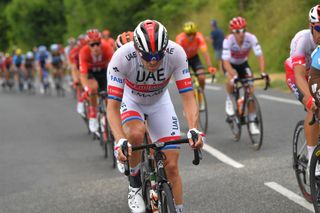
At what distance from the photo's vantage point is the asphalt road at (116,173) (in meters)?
6.68

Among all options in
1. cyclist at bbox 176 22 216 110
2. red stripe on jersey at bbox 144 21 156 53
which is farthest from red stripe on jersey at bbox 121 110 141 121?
cyclist at bbox 176 22 216 110

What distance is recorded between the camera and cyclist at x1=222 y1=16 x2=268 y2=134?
9750 millimetres

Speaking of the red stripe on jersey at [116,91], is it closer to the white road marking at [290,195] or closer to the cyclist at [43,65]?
the white road marking at [290,195]

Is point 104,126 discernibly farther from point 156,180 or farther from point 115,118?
point 156,180

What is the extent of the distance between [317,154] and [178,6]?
32.7 m

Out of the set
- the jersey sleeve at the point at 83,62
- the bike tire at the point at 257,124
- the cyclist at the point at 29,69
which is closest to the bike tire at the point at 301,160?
the bike tire at the point at 257,124

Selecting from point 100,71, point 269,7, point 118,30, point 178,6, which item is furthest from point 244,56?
point 118,30

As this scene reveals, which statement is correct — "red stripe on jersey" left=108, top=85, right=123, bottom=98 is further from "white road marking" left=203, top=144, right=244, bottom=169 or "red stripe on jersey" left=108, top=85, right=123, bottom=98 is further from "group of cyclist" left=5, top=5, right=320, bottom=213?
"white road marking" left=203, top=144, right=244, bottom=169

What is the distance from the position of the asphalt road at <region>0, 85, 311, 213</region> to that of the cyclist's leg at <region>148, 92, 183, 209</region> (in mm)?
1211

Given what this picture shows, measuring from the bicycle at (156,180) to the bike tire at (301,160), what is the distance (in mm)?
1878

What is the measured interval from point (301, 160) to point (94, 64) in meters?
4.80

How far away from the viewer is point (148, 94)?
5.53 meters

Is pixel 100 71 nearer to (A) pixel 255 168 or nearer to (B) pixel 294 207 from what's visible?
(A) pixel 255 168

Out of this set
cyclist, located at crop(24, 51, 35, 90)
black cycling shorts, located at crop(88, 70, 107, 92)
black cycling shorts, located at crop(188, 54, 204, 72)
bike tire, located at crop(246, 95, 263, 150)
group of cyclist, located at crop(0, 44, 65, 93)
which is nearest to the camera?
bike tire, located at crop(246, 95, 263, 150)
